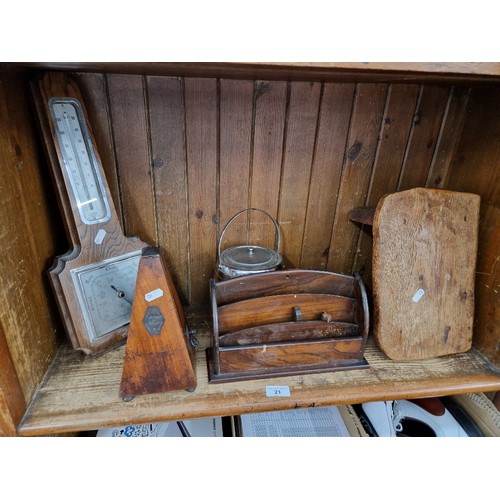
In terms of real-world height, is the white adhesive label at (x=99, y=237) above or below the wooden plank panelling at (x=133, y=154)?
below

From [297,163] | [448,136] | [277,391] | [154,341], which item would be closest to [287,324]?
[277,391]

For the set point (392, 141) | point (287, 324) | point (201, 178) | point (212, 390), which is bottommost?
point (212, 390)

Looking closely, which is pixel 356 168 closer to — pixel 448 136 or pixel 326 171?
pixel 326 171

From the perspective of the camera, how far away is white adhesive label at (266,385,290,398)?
0.66m

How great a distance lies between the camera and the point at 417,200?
74cm

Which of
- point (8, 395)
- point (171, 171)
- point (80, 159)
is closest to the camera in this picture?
point (8, 395)

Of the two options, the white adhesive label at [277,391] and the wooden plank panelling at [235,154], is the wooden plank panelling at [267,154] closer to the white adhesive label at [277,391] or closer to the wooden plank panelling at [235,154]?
the wooden plank panelling at [235,154]

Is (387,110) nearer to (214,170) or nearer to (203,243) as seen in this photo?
(214,170)

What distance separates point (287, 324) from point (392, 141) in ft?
1.80

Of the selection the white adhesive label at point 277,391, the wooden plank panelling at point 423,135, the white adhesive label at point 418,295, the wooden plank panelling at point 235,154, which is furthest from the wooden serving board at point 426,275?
the wooden plank panelling at point 235,154

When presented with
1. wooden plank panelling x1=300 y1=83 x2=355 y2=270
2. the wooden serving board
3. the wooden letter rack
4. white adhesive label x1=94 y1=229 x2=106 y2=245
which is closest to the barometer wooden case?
white adhesive label x1=94 y1=229 x2=106 y2=245

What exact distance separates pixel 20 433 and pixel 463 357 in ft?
3.16

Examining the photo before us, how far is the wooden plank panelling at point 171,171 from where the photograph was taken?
0.72 meters

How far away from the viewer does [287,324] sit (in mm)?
700
